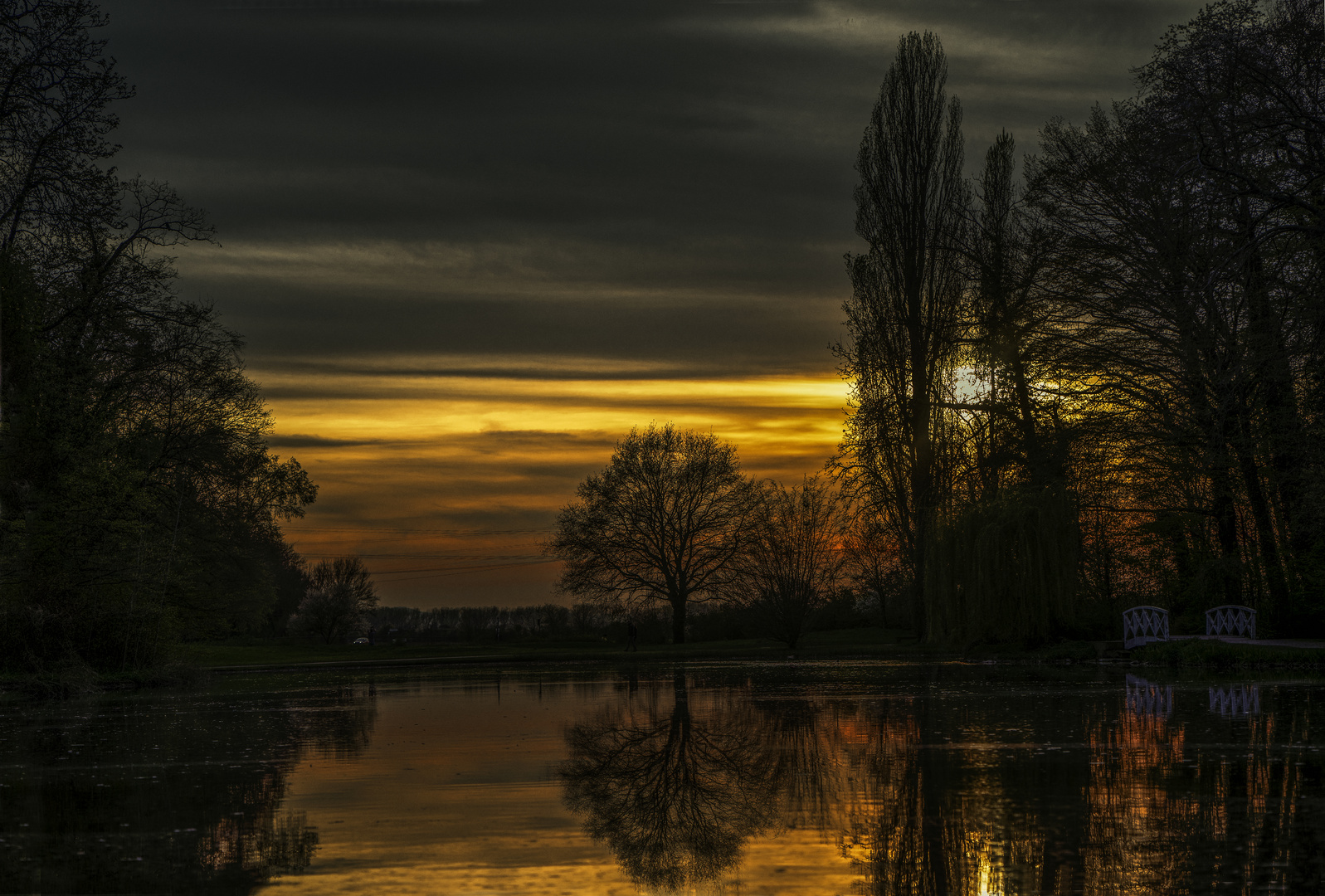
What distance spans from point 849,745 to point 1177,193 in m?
20.7

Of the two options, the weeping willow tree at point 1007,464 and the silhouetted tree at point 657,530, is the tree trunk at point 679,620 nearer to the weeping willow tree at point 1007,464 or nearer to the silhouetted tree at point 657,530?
the silhouetted tree at point 657,530

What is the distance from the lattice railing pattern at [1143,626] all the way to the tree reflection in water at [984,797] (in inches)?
547

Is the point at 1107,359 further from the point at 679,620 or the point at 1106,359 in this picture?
the point at 679,620

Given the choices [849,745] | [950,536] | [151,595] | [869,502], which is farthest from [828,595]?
[849,745]

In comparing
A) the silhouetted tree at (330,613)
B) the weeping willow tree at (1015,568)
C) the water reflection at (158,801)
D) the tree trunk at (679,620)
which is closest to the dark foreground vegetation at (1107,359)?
the weeping willow tree at (1015,568)

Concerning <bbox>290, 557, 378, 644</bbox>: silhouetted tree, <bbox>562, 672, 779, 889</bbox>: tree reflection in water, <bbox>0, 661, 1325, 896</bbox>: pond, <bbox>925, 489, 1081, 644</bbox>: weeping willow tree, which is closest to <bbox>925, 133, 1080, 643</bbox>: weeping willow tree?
<bbox>925, 489, 1081, 644</bbox>: weeping willow tree

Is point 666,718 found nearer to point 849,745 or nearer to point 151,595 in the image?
point 849,745

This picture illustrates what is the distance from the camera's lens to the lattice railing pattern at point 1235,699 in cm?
1525

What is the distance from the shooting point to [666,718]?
16.5m

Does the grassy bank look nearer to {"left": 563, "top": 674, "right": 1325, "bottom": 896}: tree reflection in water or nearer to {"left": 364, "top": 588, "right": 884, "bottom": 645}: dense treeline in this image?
{"left": 364, "top": 588, "right": 884, "bottom": 645}: dense treeline

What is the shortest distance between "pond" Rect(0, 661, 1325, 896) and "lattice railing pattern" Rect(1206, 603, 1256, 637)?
479 inches

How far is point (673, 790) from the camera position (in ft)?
32.7

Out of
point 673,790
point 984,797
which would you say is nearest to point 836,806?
point 984,797

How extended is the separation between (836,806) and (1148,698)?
11.0 m
